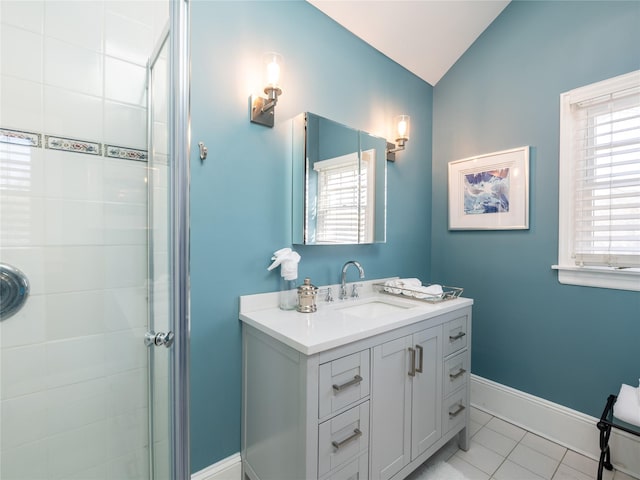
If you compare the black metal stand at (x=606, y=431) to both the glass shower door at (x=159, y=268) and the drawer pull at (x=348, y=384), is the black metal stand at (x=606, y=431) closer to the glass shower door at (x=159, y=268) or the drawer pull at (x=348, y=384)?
the drawer pull at (x=348, y=384)

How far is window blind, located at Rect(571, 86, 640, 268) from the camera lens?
1.55m

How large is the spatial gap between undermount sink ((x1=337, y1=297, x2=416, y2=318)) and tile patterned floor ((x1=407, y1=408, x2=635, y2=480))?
83cm

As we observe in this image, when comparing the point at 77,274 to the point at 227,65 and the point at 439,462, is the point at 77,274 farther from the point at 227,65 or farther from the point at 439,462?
the point at 439,462

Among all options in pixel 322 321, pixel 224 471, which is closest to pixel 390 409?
pixel 322 321

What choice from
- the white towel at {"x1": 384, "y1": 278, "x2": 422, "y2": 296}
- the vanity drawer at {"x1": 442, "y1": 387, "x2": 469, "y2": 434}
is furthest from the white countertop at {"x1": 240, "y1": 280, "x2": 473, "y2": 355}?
the vanity drawer at {"x1": 442, "y1": 387, "x2": 469, "y2": 434}

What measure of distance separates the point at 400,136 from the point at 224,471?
2150mm

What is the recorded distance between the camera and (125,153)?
3.76ft

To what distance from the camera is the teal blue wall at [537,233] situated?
Result: 1625mm

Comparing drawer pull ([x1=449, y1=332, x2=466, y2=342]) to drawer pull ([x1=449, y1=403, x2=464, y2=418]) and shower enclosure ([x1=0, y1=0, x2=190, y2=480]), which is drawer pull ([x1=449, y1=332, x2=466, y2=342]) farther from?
shower enclosure ([x1=0, y1=0, x2=190, y2=480])

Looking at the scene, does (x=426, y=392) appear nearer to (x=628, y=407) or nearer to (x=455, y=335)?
(x=455, y=335)

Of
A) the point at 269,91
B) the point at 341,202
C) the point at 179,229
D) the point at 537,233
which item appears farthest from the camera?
the point at 537,233

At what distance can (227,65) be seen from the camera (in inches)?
55.2

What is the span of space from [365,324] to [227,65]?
4.36 feet

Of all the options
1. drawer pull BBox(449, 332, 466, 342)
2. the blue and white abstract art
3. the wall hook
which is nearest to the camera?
the wall hook
